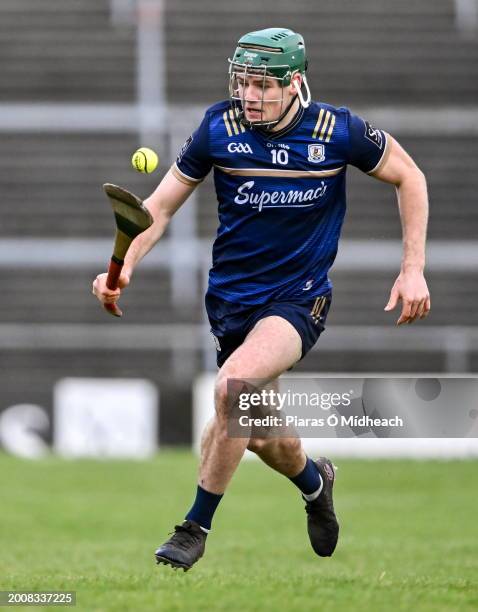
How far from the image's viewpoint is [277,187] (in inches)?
235

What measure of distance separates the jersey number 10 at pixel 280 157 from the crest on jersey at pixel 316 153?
0.11 metres

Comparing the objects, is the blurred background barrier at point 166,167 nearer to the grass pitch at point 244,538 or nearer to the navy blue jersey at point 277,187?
the grass pitch at point 244,538

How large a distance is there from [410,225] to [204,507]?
1508 millimetres

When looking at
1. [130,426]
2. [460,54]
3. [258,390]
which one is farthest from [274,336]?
[460,54]

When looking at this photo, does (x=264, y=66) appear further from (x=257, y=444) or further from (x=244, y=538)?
(x=244, y=538)

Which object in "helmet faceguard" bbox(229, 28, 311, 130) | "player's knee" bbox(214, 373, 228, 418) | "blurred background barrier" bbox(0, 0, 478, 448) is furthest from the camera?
"blurred background barrier" bbox(0, 0, 478, 448)

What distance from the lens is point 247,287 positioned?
19.9ft

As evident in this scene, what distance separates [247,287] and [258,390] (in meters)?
0.63

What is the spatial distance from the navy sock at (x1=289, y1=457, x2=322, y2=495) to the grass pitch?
41cm

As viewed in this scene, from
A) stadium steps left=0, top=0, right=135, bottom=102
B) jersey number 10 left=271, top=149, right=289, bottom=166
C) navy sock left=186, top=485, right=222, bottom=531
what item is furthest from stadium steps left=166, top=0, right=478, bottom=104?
navy sock left=186, top=485, right=222, bottom=531

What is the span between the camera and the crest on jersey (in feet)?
19.6

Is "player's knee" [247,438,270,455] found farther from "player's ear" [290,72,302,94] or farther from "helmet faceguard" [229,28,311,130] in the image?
"player's ear" [290,72,302,94]

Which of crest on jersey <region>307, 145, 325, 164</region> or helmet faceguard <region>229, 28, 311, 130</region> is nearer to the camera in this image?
helmet faceguard <region>229, 28, 311, 130</region>

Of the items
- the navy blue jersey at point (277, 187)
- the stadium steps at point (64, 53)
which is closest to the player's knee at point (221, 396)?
the navy blue jersey at point (277, 187)
